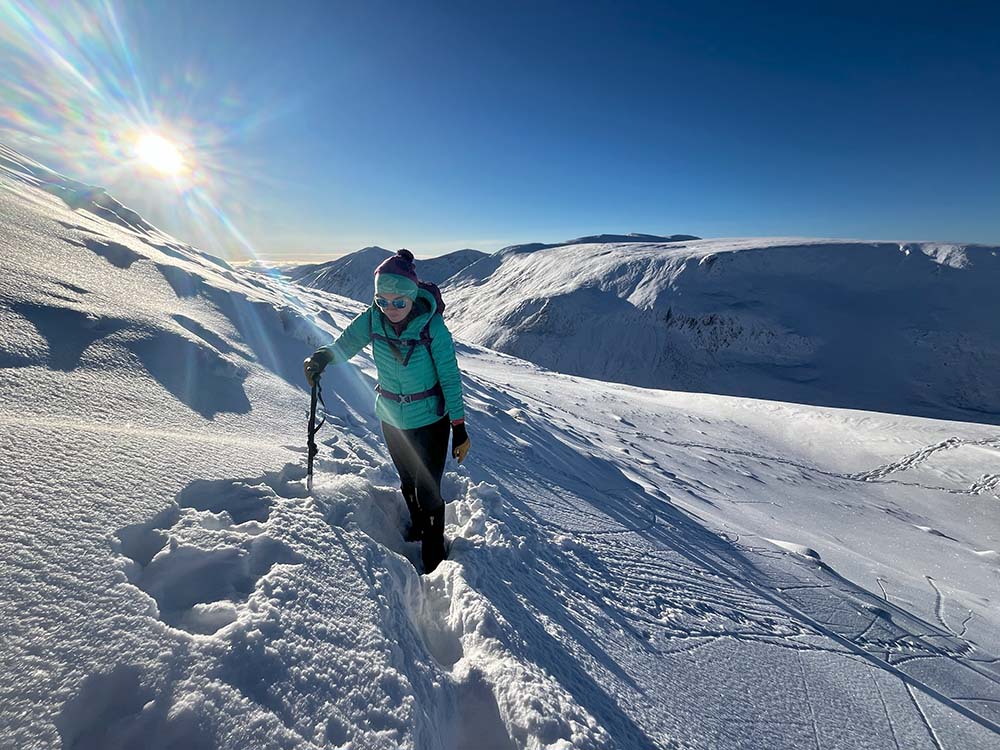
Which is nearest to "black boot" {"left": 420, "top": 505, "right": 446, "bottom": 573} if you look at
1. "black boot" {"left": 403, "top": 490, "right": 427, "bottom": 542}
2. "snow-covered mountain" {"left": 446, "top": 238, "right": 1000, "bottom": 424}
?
"black boot" {"left": 403, "top": 490, "right": 427, "bottom": 542}

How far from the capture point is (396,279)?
9.95 ft

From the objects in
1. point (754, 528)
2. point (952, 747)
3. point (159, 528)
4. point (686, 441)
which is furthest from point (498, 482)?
point (686, 441)

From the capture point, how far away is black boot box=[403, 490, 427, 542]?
3566 millimetres

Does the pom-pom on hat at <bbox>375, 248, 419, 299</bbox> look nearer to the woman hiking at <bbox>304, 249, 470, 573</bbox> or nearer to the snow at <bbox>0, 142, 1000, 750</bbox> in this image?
the woman hiking at <bbox>304, 249, 470, 573</bbox>

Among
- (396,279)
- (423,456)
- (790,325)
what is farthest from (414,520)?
(790,325)

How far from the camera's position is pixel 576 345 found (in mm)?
59250

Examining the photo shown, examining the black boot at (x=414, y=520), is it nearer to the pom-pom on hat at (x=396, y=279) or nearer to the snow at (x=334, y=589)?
the snow at (x=334, y=589)

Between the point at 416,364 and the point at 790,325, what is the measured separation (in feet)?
207

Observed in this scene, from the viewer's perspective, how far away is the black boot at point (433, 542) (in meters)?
3.27

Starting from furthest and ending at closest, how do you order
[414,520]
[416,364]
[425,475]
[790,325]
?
[790,325], [414,520], [425,475], [416,364]

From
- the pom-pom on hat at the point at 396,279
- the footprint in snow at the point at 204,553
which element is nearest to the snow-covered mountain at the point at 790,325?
the pom-pom on hat at the point at 396,279

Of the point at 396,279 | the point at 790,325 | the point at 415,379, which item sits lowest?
the point at 415,379

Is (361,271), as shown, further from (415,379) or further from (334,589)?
(334,589)

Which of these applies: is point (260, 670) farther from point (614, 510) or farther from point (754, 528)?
point (754, 528)
